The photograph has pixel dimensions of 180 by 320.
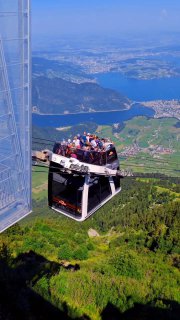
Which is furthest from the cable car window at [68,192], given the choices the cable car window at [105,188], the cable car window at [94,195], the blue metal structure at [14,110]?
the blue metal structure at [14,110]

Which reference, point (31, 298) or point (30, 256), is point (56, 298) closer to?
point (31, 298)

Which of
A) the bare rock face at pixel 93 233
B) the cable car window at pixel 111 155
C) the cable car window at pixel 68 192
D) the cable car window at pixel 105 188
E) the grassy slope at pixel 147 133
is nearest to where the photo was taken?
the cable car window at pixel 68 192

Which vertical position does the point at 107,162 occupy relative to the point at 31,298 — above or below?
above

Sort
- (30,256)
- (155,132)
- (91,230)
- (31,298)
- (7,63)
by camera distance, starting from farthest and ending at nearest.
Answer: (155,132), (91,230), (30,256), (31,298), (7,63)

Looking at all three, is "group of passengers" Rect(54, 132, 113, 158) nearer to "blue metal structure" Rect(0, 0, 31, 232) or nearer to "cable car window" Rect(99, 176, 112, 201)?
"cable car window" Rect(99, 176, 112, 201)

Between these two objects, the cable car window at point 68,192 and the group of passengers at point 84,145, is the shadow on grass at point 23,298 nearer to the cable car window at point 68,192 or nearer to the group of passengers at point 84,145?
the cable car window at point 68,192

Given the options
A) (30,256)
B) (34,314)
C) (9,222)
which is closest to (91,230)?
(30,256)

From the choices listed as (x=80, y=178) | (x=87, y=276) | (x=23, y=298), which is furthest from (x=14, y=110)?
(x=87, y=276)
